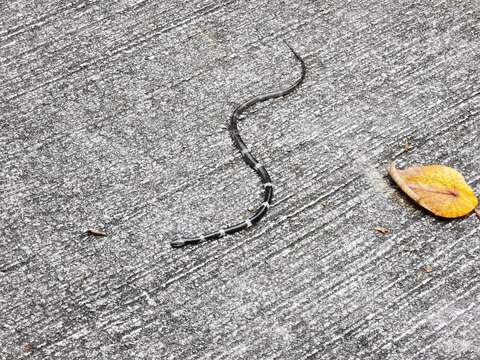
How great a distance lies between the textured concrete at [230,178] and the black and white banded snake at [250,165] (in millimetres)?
46

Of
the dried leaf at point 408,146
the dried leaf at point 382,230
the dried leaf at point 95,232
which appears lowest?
the dried leaf at point 382,230

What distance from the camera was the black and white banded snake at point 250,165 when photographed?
3375mm

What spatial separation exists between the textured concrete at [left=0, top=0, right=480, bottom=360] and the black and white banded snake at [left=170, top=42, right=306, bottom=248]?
5cm

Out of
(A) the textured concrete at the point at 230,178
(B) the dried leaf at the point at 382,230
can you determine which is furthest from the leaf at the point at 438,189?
(B) the dried leaf at the point at 382,230

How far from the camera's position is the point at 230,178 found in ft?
11.9

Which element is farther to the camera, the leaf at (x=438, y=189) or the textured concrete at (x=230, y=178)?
the leaf at (x=438, y=189)

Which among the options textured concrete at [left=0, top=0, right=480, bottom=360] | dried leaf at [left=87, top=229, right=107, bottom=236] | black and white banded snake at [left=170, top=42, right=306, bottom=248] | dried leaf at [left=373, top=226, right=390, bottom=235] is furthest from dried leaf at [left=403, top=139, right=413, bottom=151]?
dried leaf at [left=87, top=229, right=107, bottom=236]

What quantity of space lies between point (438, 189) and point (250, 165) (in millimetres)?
968

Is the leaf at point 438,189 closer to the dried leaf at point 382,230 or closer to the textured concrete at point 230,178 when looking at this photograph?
the textured concrete at point 230,178

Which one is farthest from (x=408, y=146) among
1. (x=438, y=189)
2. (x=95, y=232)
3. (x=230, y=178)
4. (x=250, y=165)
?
(x=95, y=232)

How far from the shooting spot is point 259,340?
307cm

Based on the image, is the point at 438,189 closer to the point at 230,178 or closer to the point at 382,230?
the point at 382,230

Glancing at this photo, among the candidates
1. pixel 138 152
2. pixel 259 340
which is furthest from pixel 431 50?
pixel 259 340

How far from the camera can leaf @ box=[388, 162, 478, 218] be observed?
3.49 m
